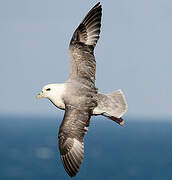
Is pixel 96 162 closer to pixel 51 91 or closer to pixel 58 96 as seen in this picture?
pixel 51 91

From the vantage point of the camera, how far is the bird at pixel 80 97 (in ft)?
34.3

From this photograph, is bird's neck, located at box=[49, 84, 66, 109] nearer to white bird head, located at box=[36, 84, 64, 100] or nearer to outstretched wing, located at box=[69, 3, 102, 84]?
white bird head, located at box=[36, 84, 64, 100]

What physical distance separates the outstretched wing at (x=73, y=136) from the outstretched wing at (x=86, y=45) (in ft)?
3.68

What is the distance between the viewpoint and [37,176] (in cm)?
13988

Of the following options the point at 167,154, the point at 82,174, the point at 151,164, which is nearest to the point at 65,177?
the point at 82,174

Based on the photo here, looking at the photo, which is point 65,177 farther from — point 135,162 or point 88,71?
point 88,71

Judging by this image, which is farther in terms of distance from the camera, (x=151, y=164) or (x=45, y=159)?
(x=45, y=159)

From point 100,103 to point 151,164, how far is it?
487 ft

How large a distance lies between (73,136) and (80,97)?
2.70ft

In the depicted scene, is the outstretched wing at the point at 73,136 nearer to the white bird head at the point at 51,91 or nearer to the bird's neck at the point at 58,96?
the bird's neck at the point at 58,96

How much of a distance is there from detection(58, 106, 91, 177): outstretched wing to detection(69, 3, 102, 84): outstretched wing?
1.12 meters

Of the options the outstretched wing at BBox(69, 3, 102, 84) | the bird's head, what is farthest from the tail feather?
the bird's head

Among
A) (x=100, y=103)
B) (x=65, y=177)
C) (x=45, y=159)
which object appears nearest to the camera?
(x=100, y=103)

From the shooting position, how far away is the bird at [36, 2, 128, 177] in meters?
10.5
